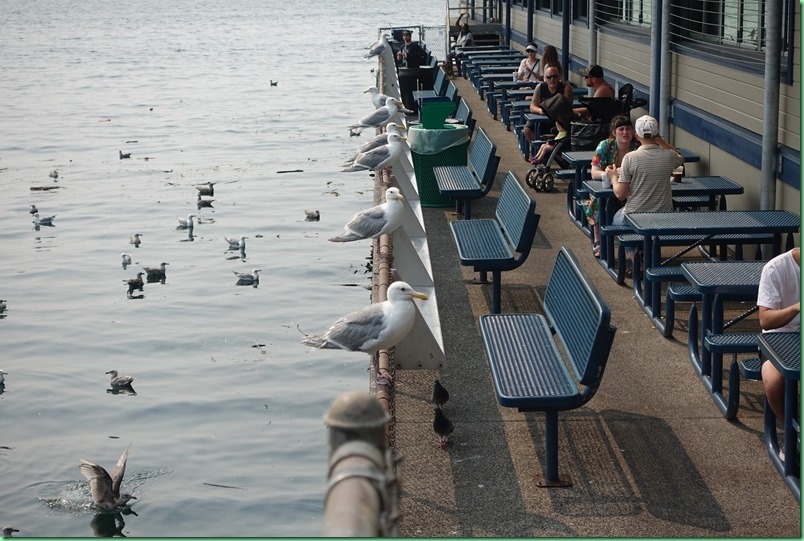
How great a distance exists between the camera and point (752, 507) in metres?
6.01

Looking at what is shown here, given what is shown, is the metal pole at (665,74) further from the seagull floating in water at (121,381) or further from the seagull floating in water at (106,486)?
the seagull floating in water at (106,486)

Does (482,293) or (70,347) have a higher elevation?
(482,293)

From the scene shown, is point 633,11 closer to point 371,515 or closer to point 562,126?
point 562,126

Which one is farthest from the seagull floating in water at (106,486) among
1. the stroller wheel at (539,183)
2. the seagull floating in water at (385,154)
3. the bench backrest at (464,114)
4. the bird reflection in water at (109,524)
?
the bench backrest at (464,114)

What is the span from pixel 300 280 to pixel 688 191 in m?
7.47

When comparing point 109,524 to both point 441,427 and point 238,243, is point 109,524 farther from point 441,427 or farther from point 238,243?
point 238,243

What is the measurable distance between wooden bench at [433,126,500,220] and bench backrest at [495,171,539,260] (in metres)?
1.80

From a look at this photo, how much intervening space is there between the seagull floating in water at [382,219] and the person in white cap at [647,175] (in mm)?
1826

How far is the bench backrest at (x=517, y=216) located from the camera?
8.99 m

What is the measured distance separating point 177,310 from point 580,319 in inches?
373

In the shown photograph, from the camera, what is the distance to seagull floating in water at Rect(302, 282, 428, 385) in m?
7.40

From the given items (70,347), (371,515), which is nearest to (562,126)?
(70,347)

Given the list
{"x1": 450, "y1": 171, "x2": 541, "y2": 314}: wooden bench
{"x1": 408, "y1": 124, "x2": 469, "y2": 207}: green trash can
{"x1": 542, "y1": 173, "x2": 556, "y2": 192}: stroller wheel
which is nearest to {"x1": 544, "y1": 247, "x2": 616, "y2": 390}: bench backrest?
{"x1": 450, "y1": 171, "x2": 541, "y2": 314}: wooden bench

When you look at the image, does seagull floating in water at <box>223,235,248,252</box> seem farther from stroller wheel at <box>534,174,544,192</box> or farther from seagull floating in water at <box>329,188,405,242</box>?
seagull floating in water at <box>329,188,405,242</box>
